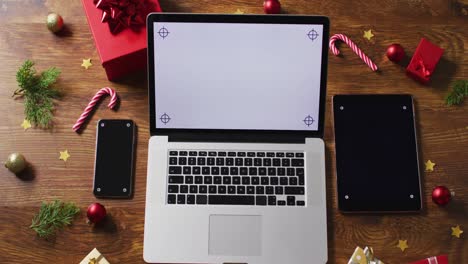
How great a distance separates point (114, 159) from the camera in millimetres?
1152

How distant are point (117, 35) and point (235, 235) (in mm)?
443

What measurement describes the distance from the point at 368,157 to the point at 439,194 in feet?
0.48

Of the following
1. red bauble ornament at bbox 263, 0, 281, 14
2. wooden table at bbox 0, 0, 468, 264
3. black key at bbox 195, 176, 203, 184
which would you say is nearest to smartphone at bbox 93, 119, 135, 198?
wooden table at bbox 0, 0, 468, 264

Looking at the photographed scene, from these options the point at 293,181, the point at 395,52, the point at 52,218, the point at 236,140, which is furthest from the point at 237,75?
the point at 52,218

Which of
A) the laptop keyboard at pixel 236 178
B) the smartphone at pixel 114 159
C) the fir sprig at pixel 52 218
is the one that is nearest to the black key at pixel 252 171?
the laptop keyboard at pixel 236 178

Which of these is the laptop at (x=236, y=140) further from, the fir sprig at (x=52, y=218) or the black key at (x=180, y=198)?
the fir sprig at (x=52, y=218)

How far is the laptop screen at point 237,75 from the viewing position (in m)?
1.10

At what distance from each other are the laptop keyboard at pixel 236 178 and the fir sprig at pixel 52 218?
0.19m

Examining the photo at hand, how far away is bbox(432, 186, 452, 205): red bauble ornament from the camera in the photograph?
1.12 m

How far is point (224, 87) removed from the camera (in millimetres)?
1131

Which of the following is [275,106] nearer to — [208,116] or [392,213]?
[208,116]

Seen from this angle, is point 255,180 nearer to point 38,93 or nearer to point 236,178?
point 236,178

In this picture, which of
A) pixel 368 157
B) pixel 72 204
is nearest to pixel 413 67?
pixel 368 157

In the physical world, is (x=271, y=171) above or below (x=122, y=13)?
below
